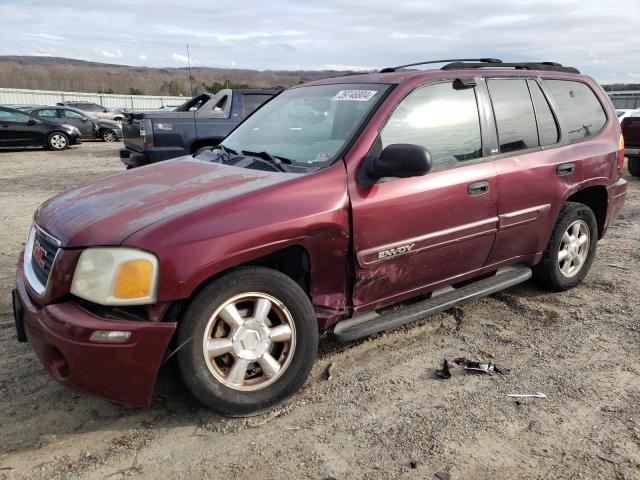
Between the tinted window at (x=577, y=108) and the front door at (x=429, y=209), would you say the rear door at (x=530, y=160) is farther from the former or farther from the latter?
the front door at (x=429, y=209)

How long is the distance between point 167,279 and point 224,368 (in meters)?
0.63

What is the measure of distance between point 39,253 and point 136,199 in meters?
0.59

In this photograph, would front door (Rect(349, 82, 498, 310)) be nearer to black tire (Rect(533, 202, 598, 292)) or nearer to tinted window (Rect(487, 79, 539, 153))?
tinted window (Rect(487, 79, 539, 153))

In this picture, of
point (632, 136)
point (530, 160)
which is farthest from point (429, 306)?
point (632, 136)

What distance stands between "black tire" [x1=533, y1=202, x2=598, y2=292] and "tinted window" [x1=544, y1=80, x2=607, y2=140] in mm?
604

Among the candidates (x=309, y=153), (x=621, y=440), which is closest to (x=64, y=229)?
(x=309, y=153)

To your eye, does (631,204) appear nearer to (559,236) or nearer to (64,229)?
(559,236)

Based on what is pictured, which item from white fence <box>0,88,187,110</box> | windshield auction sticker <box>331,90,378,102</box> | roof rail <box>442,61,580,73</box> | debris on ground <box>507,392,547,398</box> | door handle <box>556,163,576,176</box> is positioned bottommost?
debris on ground <box>507,392,547,398</box>

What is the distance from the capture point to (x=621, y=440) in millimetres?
2621

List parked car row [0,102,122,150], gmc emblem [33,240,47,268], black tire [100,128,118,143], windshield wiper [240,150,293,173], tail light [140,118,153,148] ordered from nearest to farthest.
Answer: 1. gmc emblem [33,240,47,268]
2. windshield wiper [240,150,293,173]
3. tail light [140,118,153,148]
4. parked car row [0,102,122,150]
5. black tire [100,128,118,143]

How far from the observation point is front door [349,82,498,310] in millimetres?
3117

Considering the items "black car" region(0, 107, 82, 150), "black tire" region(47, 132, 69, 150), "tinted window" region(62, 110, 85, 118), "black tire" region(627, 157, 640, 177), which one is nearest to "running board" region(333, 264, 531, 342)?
"black tire" region(627, 157, 640, 177)

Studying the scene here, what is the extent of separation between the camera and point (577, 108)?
14.7 feet

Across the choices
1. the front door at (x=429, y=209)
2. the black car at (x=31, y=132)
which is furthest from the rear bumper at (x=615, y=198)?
the black car at (x=31, y=132)
